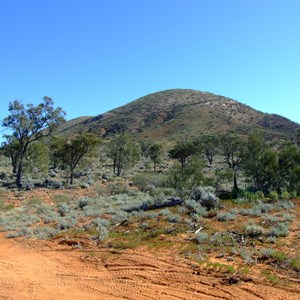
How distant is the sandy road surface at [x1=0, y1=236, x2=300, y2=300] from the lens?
27.7ft

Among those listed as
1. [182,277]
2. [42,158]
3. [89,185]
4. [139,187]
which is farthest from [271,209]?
[42,158]

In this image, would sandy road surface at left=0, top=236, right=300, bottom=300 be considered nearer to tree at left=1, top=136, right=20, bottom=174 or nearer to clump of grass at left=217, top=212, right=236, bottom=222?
clump of grass at left=217, top=212, right=236, bottom=222

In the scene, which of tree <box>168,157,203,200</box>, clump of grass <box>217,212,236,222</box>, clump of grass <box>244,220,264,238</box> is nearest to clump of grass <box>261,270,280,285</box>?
clump of grass <box>244,220,264,238</box>

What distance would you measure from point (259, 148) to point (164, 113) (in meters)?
103

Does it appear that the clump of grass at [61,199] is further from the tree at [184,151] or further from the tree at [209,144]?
the tree at [209,144]

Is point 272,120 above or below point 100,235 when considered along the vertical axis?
above

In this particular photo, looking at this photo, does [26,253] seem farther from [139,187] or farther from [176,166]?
[139,187]

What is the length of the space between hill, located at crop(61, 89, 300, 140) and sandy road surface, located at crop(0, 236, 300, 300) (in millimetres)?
85563

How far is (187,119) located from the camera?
116 m

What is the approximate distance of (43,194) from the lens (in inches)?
1153

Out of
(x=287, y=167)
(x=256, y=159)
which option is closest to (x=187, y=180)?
(x=256, y=159)

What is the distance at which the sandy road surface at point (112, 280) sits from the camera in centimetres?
845

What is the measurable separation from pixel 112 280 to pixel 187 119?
10790 centimetres

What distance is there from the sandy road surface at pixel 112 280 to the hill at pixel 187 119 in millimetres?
85563
